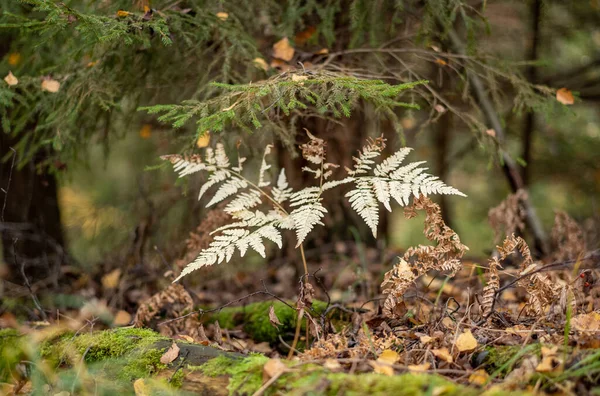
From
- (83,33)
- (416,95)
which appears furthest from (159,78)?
(416,95)

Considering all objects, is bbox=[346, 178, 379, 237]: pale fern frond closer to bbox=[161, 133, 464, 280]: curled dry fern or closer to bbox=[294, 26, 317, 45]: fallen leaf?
bbox=[161, 133, 464, 280]: curled dry fern

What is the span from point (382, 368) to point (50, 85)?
2946 millimetres

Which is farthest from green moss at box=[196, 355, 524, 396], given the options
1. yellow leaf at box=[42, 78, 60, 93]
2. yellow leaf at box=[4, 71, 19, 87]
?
yellow leaf at box=[4, 71, 19, 87]

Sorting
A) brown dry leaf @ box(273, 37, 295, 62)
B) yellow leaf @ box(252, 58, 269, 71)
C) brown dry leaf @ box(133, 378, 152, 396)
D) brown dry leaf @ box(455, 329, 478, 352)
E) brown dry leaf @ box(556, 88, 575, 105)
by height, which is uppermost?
brown dry leaf @ box(273, 37, 295, 62)

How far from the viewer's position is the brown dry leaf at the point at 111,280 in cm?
459

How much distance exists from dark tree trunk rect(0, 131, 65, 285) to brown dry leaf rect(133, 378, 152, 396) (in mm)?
3018

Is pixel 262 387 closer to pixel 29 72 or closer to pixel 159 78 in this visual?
pixel 159 78

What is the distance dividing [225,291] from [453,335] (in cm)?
284

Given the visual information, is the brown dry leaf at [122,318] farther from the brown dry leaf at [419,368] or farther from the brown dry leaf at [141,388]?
the brown dry leaf at [419,368]

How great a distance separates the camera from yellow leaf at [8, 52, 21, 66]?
4160 millimetres

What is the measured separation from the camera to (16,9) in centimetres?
420

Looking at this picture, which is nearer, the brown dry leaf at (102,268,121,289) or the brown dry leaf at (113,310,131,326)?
the brown dry leaf at (113,310,131,326)

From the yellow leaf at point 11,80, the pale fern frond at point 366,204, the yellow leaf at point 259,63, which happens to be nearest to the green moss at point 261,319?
the pale fern frond at point 366,204

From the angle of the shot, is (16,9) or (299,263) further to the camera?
(299,263)
